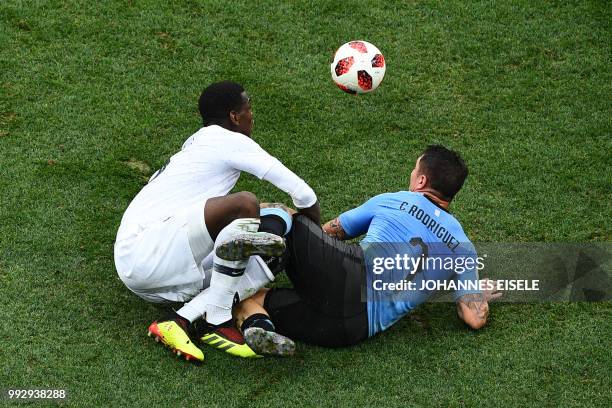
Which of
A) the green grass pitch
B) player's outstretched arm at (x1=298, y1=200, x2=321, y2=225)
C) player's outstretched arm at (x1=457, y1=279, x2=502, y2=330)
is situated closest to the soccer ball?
the green grass pitch

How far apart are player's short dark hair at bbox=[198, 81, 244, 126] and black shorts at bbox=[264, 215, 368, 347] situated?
103 centimetres

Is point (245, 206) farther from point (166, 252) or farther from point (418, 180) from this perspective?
point (418, 180)

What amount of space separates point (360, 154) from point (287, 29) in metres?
A: 2.24

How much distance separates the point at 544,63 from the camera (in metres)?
10.7

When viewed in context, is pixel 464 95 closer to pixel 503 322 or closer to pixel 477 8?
pixel 477 8

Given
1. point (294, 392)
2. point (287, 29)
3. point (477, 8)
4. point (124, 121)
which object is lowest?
point (294, 392)

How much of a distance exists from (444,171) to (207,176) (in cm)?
170

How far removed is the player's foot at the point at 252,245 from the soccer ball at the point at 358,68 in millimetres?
2622

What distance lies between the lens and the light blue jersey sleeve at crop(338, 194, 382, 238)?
7438 millimetres

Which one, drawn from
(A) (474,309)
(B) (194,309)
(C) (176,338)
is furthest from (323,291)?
(A) (474,309)

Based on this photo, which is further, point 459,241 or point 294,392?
point 459,241

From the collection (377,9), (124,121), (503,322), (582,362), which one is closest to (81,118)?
(124,121)

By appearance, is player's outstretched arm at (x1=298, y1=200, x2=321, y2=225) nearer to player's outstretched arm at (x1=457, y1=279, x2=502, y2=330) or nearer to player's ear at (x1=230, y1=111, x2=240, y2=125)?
player's ear at (x1=230, y1=111, x2=240, y2=125)

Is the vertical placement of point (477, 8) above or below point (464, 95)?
above
